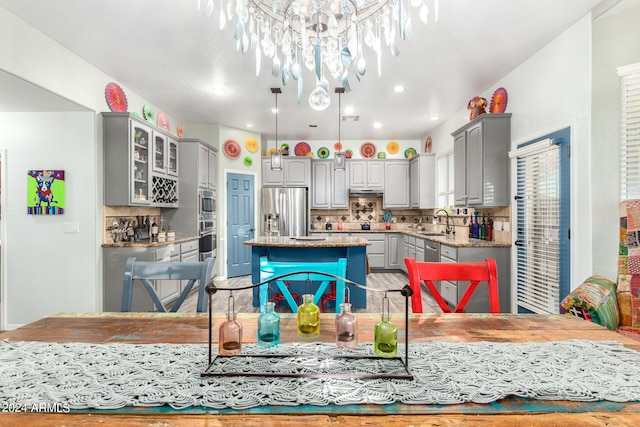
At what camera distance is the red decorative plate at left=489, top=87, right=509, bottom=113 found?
368 centimetres

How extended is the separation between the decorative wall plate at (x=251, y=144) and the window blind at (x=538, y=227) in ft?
14.3

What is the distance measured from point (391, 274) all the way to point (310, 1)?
5177 mm

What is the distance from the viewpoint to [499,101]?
3754 millimetres

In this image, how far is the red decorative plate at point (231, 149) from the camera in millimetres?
5738

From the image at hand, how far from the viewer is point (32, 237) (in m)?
3.37

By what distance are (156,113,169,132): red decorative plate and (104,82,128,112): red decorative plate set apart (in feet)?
2.78

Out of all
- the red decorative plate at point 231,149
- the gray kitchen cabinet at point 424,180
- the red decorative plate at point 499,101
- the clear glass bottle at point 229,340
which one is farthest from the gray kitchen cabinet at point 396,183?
the clear glass bottle at point 229,340

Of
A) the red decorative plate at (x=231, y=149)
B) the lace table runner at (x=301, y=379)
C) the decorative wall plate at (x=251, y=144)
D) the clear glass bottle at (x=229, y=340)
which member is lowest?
the lace table runner at (x=301, y=379)

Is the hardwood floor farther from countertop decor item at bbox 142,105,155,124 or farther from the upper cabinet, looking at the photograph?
countertop decor item at bbox 142,105,155,124

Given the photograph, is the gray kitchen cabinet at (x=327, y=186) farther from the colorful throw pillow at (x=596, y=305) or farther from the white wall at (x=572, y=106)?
the colorful throw pillow at (x=596, y=305)

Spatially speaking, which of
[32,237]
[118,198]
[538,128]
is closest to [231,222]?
[118,198]

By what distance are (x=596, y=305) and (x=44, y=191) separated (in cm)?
467

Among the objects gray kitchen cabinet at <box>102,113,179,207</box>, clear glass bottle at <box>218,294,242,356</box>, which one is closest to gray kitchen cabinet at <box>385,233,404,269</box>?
gray kitchen cabinet at <box>102,113,179,207</box>

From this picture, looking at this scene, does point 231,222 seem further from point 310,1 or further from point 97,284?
point 310,1
